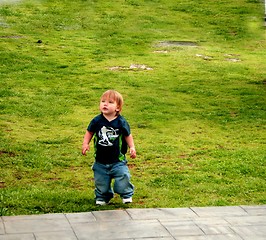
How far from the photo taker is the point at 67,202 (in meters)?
7.46

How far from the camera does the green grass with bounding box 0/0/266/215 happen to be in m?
8.33

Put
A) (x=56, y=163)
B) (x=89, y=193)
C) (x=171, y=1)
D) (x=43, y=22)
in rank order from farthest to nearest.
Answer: (x=171, y=1)
(x=43, y=22)
(x=56, y=163)
(x=89, y=193)

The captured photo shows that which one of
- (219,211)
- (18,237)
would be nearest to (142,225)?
(219,211)

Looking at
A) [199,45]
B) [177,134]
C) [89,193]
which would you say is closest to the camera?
[89,193]

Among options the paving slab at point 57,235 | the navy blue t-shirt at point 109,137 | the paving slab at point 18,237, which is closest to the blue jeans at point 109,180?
the navy blue t-shirt at point 109,137

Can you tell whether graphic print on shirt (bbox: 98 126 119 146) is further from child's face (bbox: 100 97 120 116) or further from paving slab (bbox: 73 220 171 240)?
paving slab (bbox: 73 220 171 240)

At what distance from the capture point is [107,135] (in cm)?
741

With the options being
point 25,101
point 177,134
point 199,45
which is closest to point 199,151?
point 177,134

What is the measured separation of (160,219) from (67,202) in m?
1.29

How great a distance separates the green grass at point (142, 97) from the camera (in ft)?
27.3

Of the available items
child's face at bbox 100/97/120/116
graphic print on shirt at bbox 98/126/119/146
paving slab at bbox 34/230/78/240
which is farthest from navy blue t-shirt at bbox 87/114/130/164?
paving slab at bbox 34/230/78/240

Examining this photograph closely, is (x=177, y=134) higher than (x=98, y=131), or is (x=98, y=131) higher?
(x=98, y=131)

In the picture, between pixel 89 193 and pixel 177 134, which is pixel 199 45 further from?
pixel 89 193

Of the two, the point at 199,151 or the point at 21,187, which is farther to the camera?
the point at 199,151
